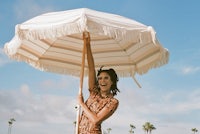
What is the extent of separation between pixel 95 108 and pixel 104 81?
450mm

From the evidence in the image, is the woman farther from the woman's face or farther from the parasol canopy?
the parasol canopy

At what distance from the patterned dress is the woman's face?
15 cm

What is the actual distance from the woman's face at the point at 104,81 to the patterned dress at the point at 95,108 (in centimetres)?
15

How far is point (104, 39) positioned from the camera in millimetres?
7352

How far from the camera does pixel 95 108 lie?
5812mm

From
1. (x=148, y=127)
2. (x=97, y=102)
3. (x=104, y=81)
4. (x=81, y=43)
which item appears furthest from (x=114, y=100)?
(x=148, y=127)

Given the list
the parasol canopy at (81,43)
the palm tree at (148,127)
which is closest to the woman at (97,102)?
the parasol canopy at (81,43)

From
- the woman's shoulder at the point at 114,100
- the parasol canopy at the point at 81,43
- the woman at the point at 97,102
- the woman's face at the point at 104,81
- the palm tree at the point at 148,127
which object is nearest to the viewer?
the parasol canopy at the point at 81,43

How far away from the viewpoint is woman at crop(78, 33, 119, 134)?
Result: 5.67 meters

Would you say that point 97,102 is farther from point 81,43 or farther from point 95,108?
point 81,43

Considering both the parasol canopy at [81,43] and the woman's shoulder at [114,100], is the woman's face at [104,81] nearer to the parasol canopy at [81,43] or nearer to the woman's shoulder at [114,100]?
the woman's shoulder at [114,100]

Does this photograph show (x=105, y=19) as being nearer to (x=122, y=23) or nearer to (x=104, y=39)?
(x=122, y=23)

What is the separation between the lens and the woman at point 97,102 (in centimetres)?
567

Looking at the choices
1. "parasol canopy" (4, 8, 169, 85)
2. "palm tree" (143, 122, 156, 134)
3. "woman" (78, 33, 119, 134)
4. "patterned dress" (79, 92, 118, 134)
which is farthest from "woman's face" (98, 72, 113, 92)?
"palm tree" (143, 122, 156, 134)
